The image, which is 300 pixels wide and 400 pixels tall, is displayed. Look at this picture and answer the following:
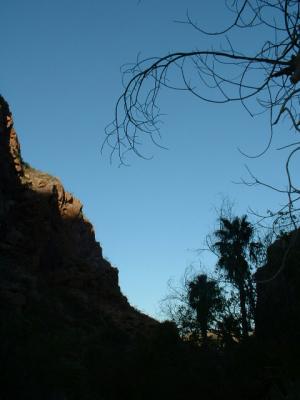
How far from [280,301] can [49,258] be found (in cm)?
1561

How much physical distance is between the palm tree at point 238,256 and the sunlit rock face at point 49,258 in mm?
7344

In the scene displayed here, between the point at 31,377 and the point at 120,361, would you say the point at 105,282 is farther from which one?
the point at 31,377

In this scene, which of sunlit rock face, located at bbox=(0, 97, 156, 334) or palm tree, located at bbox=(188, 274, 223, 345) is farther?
sunlit rock face, located at bbox=(0, 97, 156, 334)

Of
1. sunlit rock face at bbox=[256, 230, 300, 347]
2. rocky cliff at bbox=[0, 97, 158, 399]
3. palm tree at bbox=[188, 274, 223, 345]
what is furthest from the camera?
palm tree at bbox=[188, 274, 223, 345]

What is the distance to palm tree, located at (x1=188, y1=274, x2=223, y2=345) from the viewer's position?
17.4m

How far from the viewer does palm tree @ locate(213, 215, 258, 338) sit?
55.3 feet

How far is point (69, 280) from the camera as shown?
26.3m

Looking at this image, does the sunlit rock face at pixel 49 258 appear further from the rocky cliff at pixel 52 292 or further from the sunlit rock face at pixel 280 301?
the sunlit rock face at pixel 280 301

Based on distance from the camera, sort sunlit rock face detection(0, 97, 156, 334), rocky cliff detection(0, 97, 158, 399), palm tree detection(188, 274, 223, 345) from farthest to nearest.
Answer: sunlit rock face detection(0, 97, 156, 334), palm tree detection(188, 274, 223, 345), rocky cliff detection(0, 97, 158, 399)

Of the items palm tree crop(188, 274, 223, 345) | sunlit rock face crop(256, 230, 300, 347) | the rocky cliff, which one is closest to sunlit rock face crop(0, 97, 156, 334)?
the rocky cliff

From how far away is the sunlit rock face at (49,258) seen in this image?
22.0 metres

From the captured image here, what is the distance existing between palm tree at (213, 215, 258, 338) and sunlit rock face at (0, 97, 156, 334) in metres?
7.34

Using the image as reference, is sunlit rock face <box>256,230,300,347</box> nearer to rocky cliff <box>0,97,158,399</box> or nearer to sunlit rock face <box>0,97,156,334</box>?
rocky cliff <box>0,97,158,399</box>

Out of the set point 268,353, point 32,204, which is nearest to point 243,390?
point 268,353
